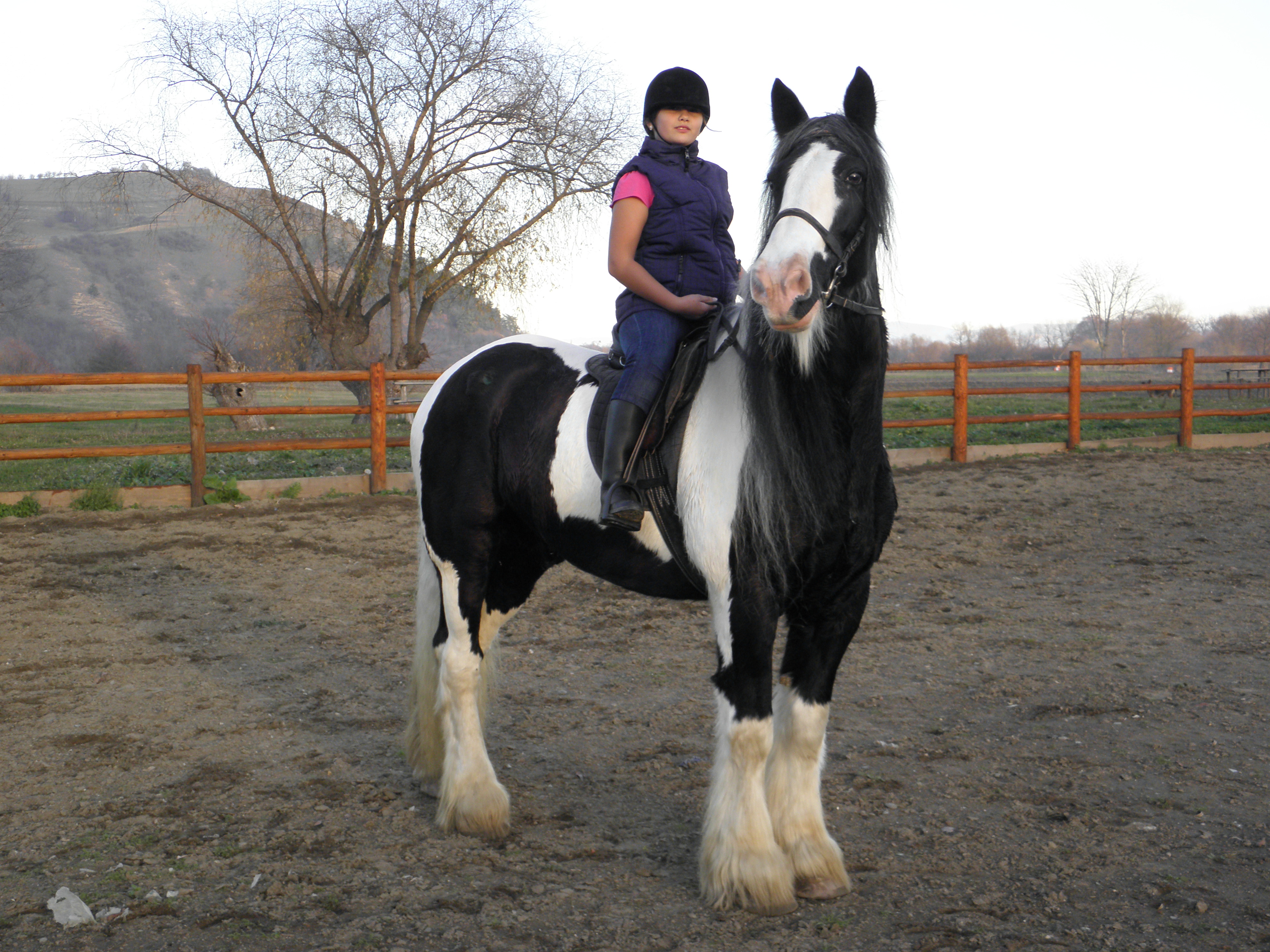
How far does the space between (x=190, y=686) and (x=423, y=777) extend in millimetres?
1776

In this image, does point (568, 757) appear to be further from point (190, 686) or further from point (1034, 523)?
point (1034, 523)

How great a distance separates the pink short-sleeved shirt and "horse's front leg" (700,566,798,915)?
1.11 meters

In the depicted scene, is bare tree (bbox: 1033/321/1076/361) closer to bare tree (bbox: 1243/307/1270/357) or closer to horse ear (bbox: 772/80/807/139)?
bare tree (bbox: 1243/307/1270/357)

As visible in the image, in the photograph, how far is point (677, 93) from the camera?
2512 millimetres

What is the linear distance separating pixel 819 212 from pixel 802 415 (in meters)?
0.51

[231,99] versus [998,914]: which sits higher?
[231,99]

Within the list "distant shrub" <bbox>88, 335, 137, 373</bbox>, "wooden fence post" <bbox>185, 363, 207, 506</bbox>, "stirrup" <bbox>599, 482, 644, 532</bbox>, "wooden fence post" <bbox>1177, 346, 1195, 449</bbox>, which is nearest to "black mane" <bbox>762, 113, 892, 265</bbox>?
"stirrup" <bbox>599, 482, 644, 532</bbox>

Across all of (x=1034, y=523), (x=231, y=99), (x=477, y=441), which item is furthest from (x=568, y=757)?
(x=231, y=99)

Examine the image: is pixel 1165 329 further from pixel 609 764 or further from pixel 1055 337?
pixel 609 764

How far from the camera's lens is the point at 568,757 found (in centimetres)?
346

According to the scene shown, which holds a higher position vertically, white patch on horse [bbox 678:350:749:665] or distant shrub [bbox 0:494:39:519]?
white patch on horse [bbox 678:350:749:665]

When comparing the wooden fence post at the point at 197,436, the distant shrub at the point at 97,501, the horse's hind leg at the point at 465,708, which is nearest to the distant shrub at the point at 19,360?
the wooden fence post at the point at 197,436

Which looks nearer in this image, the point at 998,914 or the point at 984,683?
the point at 998,914

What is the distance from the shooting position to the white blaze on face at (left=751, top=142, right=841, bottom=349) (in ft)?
6.28
